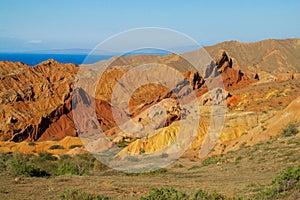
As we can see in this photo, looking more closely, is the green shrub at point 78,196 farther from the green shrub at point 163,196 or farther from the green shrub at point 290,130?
the green shrub at point 290,130

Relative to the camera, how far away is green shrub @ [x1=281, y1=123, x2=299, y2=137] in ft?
99.0

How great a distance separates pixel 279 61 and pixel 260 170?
124017 mm

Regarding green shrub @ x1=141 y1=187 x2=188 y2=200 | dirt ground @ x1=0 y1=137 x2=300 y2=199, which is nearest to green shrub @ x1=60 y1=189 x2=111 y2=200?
dirt ground @ x1=0 y1=137 x2=300 y2=199

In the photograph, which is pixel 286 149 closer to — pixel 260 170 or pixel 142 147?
pixel 260 170

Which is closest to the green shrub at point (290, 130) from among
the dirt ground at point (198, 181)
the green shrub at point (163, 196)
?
the dirt ground at point (198, 181)

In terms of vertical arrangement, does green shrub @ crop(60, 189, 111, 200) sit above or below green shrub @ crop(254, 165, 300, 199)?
below

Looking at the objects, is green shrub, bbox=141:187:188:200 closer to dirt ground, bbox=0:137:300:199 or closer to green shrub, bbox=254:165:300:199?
dirt ground, bbox=0:137:300:199

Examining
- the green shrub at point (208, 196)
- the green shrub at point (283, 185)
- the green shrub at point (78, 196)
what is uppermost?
the green shrub at point (283, 185)

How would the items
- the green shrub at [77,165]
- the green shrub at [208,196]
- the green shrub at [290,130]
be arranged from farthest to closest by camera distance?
the green shrub at [290,130]
the green shrub at [77,165]
the green shrub at [208,196]

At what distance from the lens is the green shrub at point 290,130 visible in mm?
30183

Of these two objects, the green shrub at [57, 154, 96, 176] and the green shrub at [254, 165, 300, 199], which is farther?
the green shrub at [57, 154, 96, 176]

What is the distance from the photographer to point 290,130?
30609 millimetres

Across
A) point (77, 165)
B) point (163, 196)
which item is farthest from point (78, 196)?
point (77, 165)

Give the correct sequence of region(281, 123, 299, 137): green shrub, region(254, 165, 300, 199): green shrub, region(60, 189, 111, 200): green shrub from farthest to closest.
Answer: region(281, 123, 299, 137): green shrub, region(60, 189, 111, 200): green shrub, region(254, 165, 300, 199): green shrub
